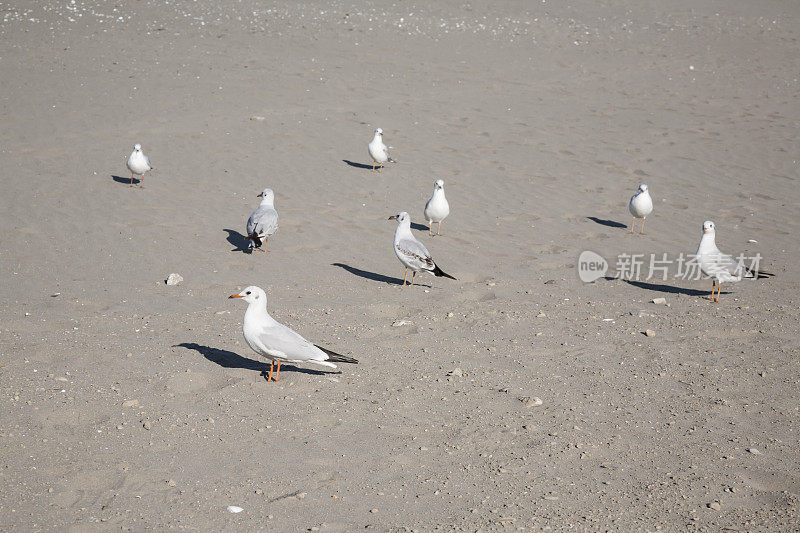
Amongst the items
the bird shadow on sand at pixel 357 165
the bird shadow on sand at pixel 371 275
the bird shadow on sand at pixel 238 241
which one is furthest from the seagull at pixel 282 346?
the bird shadow on sand at pixel 357 165

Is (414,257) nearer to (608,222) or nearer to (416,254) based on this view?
(416,254)

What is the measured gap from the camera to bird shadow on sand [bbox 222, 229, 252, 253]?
35.5 ft

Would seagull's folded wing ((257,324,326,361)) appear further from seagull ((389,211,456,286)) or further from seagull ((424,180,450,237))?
seagull ((424,180,450,237))

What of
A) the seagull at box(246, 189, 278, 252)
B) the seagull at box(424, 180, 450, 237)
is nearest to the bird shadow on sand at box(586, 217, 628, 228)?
the seagull at box(424, 180, 450, 237)

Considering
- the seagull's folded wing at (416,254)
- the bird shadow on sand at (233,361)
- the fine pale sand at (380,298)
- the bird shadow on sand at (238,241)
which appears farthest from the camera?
the bird shadow on sand at (238,241)

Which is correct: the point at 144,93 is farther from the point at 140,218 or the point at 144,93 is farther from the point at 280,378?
the point at 280,378

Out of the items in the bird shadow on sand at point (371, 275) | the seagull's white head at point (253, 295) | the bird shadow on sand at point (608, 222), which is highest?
the seagull's white head at point (253, 295)

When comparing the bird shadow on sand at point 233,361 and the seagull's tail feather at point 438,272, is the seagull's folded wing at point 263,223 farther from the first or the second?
the bird shadow on sand at point 233,361

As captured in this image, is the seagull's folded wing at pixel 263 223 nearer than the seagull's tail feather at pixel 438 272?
No

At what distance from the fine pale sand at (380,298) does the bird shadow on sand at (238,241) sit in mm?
53

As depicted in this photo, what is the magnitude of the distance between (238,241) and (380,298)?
3.00 m

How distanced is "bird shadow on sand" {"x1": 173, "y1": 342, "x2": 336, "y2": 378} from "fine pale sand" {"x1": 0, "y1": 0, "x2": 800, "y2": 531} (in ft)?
0.19

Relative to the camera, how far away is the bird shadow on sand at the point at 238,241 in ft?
35.5

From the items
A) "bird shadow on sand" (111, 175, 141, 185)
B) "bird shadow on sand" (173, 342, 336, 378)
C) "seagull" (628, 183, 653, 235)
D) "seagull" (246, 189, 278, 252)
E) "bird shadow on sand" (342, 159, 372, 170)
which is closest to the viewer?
"bird shadow on sand" (173, 342, 336, 378)
